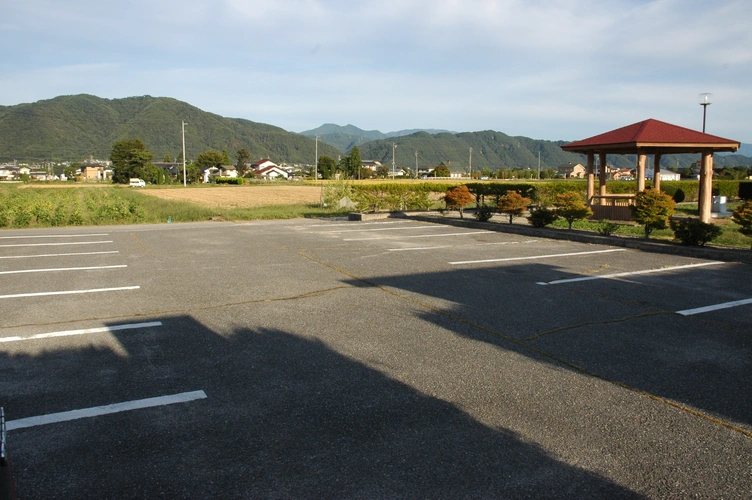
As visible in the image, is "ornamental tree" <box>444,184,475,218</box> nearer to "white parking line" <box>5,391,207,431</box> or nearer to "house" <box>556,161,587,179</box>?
"white parking line" <box>5,391,207,431</box>

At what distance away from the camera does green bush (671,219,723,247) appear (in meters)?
11.8

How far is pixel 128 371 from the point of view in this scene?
16.6 feet

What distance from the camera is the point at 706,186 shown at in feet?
59.8

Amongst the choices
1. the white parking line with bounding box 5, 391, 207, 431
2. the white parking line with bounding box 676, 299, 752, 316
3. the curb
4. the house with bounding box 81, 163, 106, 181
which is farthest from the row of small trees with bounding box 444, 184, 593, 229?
the house with bounding box 81, 163, 106, 181

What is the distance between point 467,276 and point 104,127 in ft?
722

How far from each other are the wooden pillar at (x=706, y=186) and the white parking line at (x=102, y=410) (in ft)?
61.4

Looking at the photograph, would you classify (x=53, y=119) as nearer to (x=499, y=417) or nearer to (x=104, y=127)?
(x=104, y=127)

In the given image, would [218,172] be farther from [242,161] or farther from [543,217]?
[543,217]

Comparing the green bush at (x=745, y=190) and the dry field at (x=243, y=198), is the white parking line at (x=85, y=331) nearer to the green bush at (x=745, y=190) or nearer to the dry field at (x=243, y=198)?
the dry field at (x=243, y=198)

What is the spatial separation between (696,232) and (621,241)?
5.34 ft

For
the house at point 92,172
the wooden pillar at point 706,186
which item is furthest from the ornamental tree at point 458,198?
the house at point 92,172

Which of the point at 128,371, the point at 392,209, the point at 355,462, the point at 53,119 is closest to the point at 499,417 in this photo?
the point at 355,462

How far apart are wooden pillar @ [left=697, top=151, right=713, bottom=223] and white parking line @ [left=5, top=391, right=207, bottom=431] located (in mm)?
18727

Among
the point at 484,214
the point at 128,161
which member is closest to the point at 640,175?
the point at 484,214
